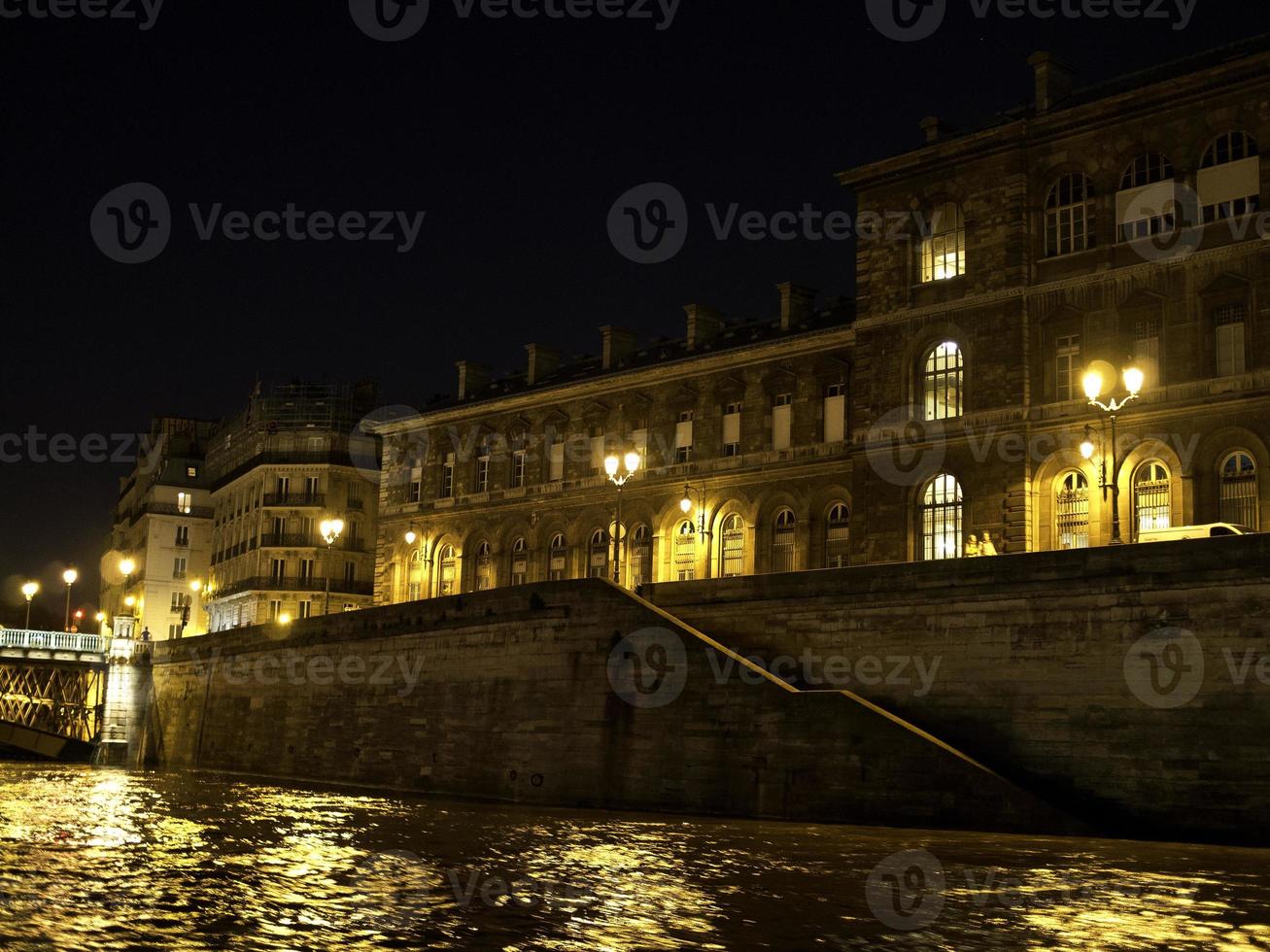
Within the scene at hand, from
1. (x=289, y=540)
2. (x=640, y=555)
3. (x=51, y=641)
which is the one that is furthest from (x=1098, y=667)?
(x=289, y=540)

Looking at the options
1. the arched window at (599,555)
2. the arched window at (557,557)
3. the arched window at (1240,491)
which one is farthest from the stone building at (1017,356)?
the arched window at (557,557)

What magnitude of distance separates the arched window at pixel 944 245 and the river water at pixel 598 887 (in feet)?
62.0

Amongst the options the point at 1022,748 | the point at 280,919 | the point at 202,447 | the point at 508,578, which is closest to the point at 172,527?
the point at 202,447

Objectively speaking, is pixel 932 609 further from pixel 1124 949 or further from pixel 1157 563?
pixel 1124 949

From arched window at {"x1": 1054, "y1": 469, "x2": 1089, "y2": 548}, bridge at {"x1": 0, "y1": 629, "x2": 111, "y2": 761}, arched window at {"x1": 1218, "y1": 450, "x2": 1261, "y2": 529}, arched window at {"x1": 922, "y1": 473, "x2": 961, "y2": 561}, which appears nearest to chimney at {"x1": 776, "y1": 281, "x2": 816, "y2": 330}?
arched window at {"x1": 922, "y1": 473, "x2": 961, "y2": 561}

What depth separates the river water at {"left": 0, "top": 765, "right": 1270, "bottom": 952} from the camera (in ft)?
50.1

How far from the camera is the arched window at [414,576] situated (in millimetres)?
65500

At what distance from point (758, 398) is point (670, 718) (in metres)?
22.8

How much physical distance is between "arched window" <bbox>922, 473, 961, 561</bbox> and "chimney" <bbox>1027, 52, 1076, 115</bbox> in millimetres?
10357

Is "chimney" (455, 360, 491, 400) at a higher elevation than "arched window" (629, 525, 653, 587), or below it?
higher

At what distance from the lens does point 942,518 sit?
4100 centimetres

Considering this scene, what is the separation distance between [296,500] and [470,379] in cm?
1586

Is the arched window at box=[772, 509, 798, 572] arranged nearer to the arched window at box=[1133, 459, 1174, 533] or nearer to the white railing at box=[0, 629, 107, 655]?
the arched window at box=[1133, 459, 1174, 533]

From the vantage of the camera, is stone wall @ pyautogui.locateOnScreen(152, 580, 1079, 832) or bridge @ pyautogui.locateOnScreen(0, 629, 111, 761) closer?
stone wall @ pyautogui.locateOnScreen(152, 580, 1079, 832)
